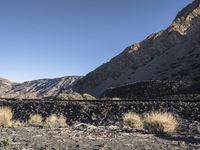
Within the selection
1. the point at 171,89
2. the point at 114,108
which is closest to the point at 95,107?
the point at 114,108

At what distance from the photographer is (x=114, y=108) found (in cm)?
2592

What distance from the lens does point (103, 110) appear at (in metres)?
25.5

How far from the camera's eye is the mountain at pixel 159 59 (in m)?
82.6

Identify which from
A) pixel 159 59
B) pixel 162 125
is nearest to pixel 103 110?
pixel 162 125

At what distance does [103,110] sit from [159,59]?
69.2 m

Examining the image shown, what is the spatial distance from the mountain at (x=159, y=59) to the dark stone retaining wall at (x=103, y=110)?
154 feet

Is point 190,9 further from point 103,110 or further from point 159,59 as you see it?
point 103,110

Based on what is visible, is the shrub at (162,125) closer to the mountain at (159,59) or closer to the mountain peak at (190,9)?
the mountain at (159,59)

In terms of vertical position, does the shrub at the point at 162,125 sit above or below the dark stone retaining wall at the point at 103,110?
below

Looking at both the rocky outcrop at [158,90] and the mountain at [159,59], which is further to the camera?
the mountain at [159,59]

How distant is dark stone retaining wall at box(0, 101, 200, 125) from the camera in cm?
2255

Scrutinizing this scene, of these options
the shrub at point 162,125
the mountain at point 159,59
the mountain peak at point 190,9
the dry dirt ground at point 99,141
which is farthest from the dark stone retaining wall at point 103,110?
the mountain peak at point 190,9

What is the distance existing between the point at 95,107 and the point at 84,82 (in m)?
87.1

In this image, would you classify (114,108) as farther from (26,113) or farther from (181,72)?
(181,72)
